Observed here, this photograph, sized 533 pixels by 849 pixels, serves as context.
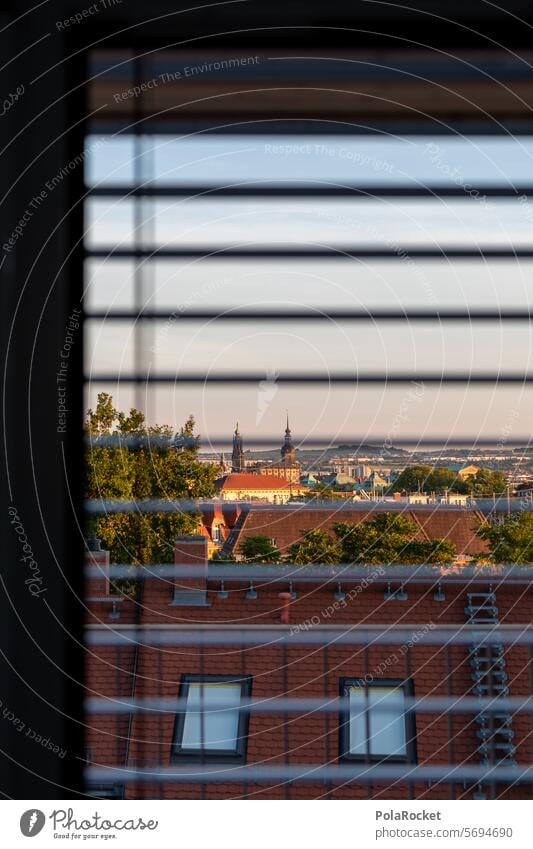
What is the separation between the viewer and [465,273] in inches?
70.7

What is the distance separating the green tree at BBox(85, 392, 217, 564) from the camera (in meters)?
1.75

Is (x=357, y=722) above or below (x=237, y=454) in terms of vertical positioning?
below

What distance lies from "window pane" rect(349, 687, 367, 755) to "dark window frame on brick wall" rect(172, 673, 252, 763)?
0.17m

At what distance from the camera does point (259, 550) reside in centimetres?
180

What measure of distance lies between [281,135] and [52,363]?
52cm

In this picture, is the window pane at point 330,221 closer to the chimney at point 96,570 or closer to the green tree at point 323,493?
the green tree at point 323,493

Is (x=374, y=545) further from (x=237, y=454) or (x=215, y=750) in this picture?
(x=215, y=750)

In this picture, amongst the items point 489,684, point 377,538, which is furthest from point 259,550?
point 489,684

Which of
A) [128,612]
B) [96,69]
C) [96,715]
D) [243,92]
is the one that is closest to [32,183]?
[96,69]

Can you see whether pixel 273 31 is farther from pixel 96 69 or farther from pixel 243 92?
pixel 96 69

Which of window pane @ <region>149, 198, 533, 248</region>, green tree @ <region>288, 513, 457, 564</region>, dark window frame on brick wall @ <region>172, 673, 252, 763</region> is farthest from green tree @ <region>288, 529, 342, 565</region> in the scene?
window pane @ <region>149, 198, 533, 248</region>

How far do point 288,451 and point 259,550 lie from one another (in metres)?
0.17
